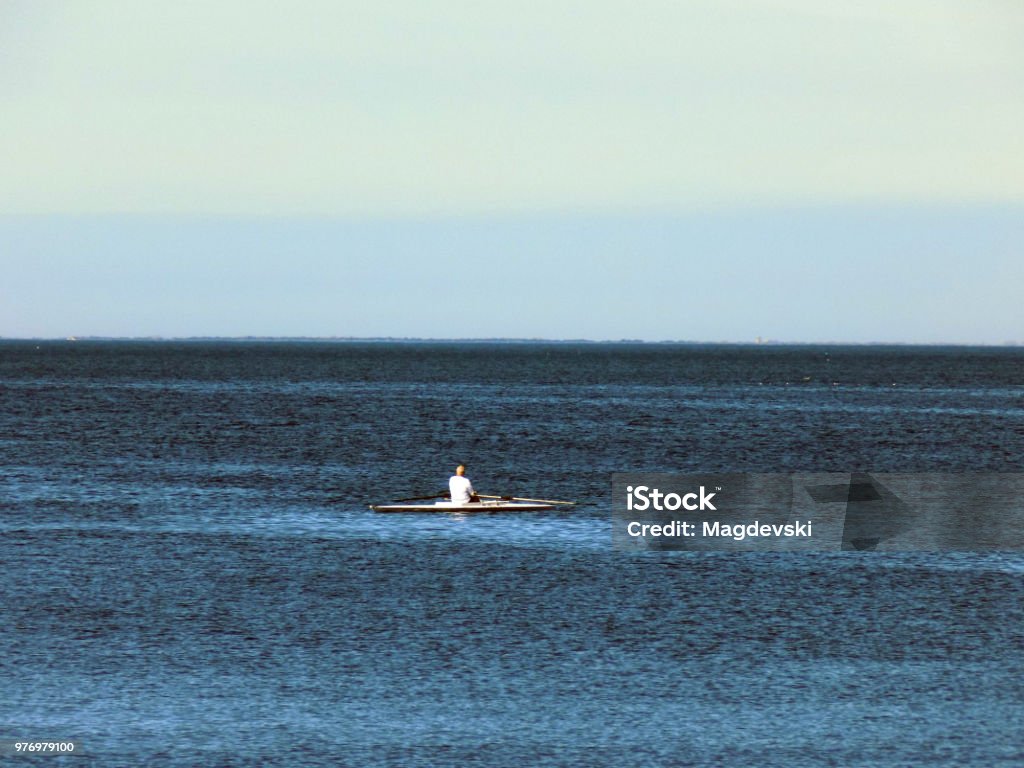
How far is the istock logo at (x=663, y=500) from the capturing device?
62497 mm

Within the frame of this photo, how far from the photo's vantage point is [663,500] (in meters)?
67.6

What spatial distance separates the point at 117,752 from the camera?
22328 mm

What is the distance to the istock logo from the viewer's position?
62.5m

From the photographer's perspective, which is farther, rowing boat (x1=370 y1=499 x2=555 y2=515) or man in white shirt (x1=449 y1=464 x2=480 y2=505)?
rowing boat (x1=370 y1=499 x2=555 y2=515)

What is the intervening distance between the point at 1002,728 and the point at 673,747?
5.98m

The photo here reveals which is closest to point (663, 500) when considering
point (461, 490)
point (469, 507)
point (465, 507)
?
point (469, 507)

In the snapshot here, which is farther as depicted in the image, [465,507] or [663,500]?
[663,500]
